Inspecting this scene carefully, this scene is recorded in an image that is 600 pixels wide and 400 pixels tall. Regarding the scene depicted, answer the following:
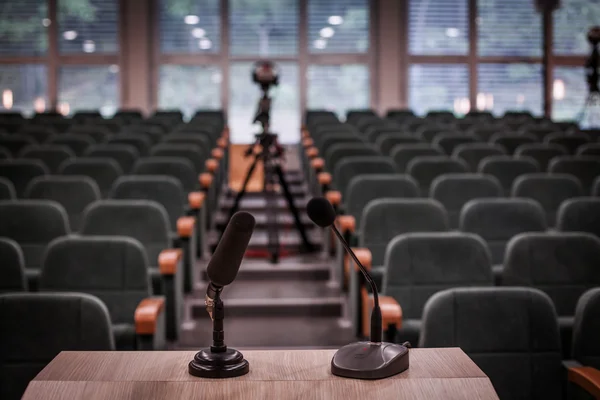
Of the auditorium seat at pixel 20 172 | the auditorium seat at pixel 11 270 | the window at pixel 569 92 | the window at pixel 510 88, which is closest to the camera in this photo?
the auditorium seat at pixel 11 270

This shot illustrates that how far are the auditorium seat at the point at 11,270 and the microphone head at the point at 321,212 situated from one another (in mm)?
1843

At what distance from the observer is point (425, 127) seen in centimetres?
773

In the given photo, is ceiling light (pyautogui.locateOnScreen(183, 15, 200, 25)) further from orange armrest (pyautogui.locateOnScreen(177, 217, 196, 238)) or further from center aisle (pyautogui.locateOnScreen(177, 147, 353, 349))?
orange armrest (pyautogui.locateOnScreen(177, 217, 196, 238))

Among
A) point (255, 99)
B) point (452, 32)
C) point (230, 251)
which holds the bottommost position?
point (230, 251)

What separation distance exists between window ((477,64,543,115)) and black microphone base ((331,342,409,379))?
10669mm

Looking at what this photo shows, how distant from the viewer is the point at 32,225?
364 cm

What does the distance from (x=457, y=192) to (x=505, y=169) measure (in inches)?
36.9

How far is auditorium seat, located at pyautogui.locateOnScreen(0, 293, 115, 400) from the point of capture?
2.21 metres

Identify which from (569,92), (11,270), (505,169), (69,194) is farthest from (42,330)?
(569,92)

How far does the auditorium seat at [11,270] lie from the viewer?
2785 millimetres

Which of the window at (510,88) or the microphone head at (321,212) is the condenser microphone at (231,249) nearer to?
the microphone head at (321,212)

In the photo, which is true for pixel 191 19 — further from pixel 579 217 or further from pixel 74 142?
pixel 579 217

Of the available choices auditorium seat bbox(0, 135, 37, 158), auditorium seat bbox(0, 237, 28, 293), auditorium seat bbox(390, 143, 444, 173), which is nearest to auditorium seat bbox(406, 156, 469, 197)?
auditorium seat bbox(390, 143, 444, 173)

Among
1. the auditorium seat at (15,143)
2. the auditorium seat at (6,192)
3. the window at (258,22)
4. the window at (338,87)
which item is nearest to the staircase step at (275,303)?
the auditorium seat at (6,192)
